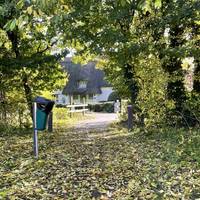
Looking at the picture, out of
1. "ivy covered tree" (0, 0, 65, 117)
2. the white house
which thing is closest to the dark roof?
the white house

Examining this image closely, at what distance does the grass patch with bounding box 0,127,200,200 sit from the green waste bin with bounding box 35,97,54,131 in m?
0.80

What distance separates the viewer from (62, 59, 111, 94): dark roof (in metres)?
60.7

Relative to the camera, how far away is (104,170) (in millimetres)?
8422

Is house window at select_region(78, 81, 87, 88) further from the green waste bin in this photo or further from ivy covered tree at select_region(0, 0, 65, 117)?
the green waste bin

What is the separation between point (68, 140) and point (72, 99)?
5071cm

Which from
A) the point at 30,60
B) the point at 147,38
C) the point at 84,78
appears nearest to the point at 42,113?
the point at 30,60

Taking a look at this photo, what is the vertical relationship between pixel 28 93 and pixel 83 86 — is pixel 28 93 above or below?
below

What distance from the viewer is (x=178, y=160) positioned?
8883mm

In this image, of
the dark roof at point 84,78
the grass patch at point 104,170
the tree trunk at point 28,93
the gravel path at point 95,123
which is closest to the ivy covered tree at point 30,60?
the tree trunk at point 28,93

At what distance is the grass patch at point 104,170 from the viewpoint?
6742 mm

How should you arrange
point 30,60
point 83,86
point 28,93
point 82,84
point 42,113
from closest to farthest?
point 42,113 < point 30,60 < point 28,93 < point 82,84 < point 83,86

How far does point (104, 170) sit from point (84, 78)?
2095 inches

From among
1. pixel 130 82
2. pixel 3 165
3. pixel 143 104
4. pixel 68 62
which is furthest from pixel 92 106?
pixel 3 165

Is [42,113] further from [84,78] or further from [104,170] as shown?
[84,78]
